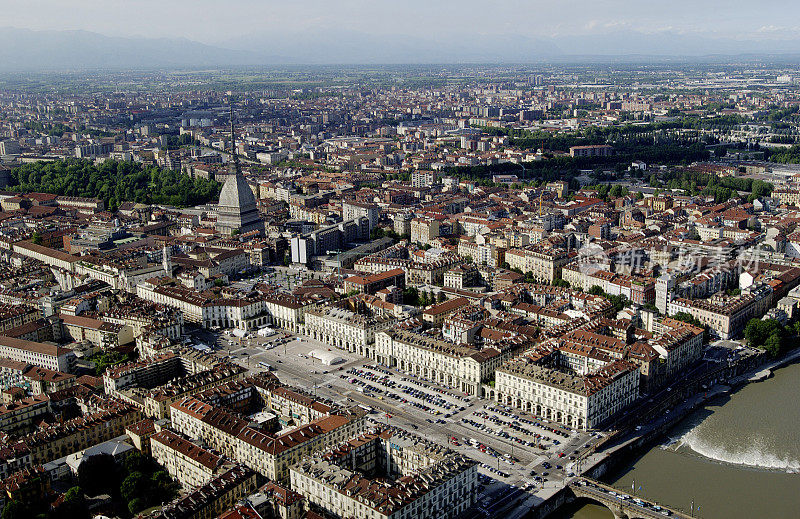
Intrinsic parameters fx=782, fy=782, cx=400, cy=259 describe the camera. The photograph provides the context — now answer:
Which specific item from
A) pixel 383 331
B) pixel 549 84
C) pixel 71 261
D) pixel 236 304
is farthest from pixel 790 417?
pixel 549 84

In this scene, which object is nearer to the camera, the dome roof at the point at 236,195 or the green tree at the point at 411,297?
the green tree at the point at 411,297

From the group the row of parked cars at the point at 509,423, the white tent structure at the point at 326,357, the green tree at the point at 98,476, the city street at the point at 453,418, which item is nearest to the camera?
the green tree at the point at 98,476

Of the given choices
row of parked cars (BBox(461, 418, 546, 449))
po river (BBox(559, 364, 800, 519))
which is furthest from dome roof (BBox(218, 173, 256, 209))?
po river (BBox(559, 364, 800, 519))

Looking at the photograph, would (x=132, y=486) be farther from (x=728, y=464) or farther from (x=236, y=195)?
(x=236, y=195)

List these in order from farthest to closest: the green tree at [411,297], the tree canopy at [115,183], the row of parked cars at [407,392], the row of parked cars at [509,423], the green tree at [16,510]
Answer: the tree canopy at [115,183] < the green tree at [411,297] < the row of parked cars at [407,392] < the row of parked cars at [509,423] < the green tree at [16,510]

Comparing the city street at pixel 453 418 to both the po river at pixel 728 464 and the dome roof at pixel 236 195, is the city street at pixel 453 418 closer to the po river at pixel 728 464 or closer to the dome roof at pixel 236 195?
the po river at pixel 728 464

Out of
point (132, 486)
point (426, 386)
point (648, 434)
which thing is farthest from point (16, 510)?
point (648, 434)

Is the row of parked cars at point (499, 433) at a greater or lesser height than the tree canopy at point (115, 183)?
lesser

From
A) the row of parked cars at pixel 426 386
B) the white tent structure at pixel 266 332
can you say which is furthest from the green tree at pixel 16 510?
the white tent structure at pixel 266 332
